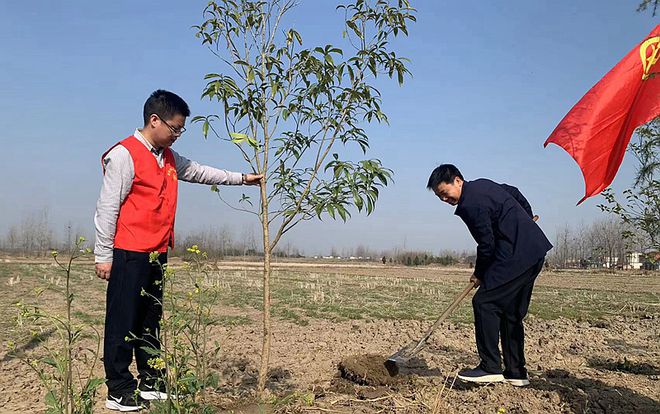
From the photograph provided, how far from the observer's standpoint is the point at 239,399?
364 centimetres

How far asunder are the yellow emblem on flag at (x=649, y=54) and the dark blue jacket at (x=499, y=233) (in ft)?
5.20

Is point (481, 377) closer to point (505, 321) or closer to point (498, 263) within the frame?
point (505, 321)

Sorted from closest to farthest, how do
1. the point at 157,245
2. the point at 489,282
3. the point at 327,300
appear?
1. the point at 157,245
2. the point at 489,282
3. the point at 327,300

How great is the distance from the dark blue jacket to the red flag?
1.07 m

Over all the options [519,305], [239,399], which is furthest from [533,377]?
[239,399]

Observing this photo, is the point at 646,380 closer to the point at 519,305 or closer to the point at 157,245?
the point at 519,305

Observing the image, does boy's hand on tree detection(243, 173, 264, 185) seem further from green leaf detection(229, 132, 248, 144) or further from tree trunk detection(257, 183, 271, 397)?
green leaf detection(229, 132, 248, 144)

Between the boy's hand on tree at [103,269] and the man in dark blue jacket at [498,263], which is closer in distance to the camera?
the boy's hand on tree at [103,269]

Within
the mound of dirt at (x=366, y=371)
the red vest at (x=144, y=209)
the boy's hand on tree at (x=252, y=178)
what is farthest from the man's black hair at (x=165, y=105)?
the mound of dirt at (x=366, y=371)

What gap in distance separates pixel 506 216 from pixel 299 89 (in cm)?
219

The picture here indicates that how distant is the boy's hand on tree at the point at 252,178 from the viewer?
3611 millimetres

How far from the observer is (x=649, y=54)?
10.3 feet

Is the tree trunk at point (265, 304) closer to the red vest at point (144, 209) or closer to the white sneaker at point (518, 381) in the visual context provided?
the red vest at point (144, 209)

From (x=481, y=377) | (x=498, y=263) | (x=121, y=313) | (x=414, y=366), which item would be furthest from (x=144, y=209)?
(x=414, y=366)
